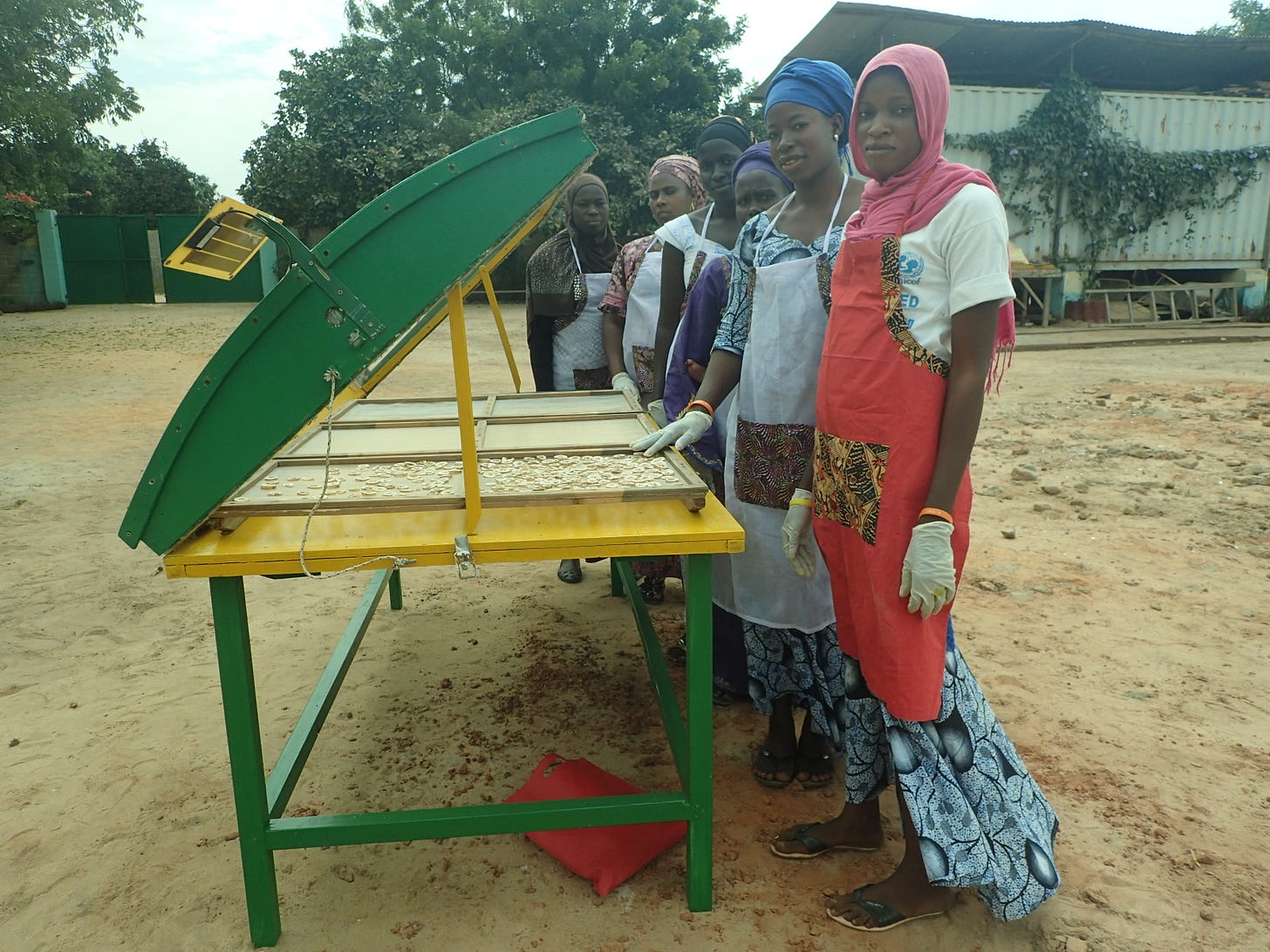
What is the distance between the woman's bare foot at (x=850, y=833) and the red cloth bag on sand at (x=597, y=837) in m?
0.27

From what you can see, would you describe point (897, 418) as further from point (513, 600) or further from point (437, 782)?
point (513, 600)

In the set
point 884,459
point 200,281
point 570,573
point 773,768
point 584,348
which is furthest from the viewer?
point 200,281

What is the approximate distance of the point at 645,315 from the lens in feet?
11.4

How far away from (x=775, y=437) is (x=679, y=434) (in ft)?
0.82

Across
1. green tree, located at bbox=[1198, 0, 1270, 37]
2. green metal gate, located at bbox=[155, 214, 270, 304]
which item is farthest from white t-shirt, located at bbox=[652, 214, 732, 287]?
green tree, located at bbox=[1198, 0, 1270, 37]

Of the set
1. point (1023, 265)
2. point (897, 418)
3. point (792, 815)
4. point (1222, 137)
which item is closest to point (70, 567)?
point (792, 815)

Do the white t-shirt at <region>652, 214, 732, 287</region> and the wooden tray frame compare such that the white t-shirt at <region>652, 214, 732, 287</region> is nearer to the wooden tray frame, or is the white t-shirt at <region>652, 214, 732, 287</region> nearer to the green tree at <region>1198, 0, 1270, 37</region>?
the wooden tray frame

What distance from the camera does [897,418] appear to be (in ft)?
5.66

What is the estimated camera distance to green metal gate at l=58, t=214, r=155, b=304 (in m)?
19.0

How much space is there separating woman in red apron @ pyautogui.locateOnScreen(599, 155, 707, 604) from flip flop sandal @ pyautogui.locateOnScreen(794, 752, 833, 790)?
3.56ft

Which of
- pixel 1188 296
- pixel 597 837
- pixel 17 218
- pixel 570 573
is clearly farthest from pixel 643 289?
pixel 17 218

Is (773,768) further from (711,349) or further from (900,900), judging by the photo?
(711,349)

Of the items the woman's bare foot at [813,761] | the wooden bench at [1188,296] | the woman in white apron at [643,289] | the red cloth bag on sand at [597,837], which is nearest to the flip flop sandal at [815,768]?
the woman's bare foot at [813,761]

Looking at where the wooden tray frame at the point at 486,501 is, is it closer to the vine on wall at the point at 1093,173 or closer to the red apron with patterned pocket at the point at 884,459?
the red apron with patterned pocket at the point at 884,459
